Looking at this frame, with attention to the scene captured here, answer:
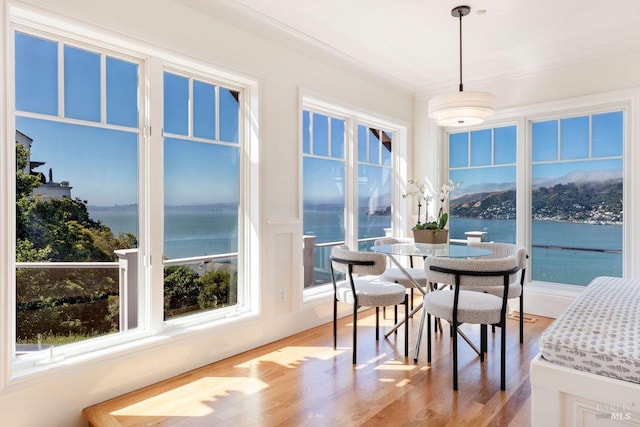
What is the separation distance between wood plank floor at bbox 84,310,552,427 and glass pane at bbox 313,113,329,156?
6.38ft

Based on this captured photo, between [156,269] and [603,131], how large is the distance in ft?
14.5

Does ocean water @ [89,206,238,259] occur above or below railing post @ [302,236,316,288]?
above

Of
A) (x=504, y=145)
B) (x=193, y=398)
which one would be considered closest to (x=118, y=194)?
(x=193, y=398)

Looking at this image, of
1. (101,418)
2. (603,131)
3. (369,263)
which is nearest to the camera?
(101,418)

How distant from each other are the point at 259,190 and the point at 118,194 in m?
1.07

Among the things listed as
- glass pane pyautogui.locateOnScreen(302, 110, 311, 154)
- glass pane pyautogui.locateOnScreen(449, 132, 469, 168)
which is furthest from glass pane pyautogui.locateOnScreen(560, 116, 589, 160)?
glass pane pyautogui.locateOnScreen(302, 110, 311, 154)

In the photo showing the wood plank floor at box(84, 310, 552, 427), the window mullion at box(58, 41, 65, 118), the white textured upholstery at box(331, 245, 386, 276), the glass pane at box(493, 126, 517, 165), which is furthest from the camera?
the glass pane at box(493, 126, 517, 165)

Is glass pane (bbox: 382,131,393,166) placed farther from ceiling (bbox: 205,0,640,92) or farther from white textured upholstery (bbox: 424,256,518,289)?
white textured upholstery (bbox: 424,256,518,289)

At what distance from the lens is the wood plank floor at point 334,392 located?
218 cm

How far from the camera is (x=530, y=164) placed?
4438 millimetres

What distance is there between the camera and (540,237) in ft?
14.5

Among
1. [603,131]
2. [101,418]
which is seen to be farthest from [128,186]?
[603,131]

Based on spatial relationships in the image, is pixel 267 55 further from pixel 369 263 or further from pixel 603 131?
pixel 603 131

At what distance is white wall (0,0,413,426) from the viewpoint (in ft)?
7.20
